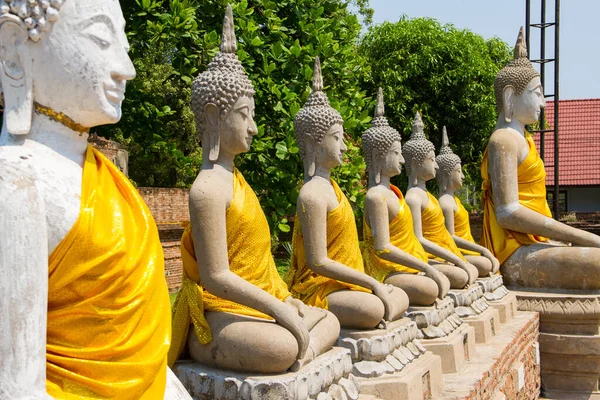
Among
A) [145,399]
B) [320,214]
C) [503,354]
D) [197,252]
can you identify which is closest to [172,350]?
[197,252]

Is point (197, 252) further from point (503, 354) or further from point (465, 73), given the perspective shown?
point (465, 73)

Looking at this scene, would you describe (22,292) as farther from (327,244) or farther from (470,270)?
(470,270)

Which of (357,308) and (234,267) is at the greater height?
(234,267)

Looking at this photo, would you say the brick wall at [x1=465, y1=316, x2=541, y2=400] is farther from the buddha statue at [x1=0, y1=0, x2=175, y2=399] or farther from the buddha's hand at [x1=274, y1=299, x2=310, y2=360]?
the buddha statue at [x1=0, y1=0, x2=175, y2=399]

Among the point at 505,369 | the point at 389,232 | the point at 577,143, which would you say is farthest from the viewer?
the point at 577,143

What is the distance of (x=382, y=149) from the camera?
582 cm

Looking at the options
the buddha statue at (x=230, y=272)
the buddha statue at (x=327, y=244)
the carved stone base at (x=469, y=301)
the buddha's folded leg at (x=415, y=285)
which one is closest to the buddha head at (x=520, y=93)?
the carved stone base at (x=469, y=301)

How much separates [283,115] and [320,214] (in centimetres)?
264

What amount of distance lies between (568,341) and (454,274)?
7.00 feet

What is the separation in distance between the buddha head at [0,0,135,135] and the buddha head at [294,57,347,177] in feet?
8.12

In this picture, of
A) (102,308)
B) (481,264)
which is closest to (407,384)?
(102,308)

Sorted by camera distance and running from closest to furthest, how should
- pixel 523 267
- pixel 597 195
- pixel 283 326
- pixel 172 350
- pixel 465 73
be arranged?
pixel 283 326 → pixel 172 350 → pixel 523 267 → pixel 465 73 → pixel 597 195

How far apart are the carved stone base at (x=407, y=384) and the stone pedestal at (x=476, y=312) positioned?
5.76 ft

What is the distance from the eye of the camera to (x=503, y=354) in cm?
627
